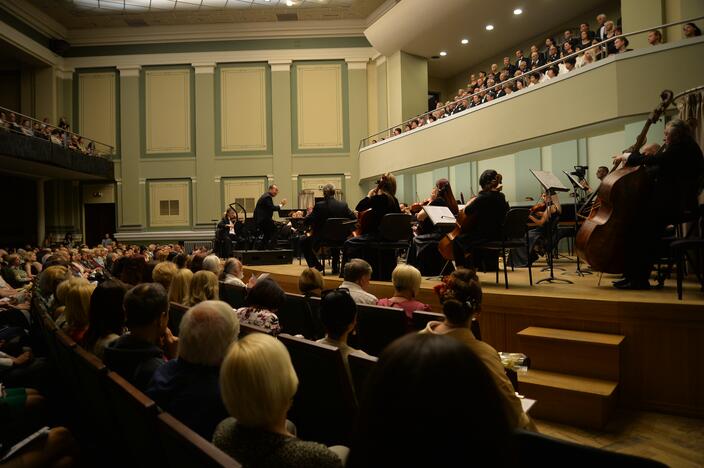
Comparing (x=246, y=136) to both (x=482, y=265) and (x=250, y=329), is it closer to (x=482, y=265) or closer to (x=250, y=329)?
(x=482, y=265)

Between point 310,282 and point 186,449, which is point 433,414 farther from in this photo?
point 310,282

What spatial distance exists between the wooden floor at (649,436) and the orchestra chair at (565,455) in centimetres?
194

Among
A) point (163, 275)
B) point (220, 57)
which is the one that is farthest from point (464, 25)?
point (163, 275)

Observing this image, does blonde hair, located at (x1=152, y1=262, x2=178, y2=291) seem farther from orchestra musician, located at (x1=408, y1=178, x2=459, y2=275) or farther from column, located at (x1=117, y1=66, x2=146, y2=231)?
column, located at (x1=117, y1=66, x2=146, y2=231)

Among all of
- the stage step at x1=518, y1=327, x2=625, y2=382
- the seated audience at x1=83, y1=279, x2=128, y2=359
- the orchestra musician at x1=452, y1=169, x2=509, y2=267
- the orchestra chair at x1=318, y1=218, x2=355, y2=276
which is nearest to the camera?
the seated audience at x1=83, y1=279, x2=128, y2=359

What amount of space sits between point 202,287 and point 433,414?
3254mm

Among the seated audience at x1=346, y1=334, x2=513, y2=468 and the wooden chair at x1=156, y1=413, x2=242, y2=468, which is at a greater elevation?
the seated audience at x1=346, y1=334, x2=513, y2=468

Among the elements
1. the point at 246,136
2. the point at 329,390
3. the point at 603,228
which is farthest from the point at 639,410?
the point at 246,136

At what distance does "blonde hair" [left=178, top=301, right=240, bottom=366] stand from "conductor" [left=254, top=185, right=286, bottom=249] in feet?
22.4

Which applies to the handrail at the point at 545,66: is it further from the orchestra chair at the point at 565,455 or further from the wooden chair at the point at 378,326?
the orchestra chair at the point at 565,455

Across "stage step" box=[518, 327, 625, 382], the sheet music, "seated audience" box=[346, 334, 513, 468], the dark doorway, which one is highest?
the dark doorway

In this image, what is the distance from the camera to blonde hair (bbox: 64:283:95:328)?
9.72 feet

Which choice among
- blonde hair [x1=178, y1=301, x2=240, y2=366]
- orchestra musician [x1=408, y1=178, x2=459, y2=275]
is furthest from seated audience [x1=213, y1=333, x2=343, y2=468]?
orchestra musician [x1=408, y1=178, x2=459, y2=275]

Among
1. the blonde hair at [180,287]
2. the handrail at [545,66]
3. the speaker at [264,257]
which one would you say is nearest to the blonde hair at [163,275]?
the blonde hair at [180,287]
